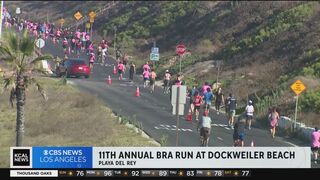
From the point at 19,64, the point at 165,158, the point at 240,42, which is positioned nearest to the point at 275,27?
the point at 240,42

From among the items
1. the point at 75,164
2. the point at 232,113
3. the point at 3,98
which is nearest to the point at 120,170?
the point at 75,164

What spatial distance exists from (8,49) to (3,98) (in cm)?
1801

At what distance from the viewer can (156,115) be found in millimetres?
38219

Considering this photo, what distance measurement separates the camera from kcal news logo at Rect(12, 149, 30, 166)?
1852 centimetres

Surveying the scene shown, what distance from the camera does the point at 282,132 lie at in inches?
1400

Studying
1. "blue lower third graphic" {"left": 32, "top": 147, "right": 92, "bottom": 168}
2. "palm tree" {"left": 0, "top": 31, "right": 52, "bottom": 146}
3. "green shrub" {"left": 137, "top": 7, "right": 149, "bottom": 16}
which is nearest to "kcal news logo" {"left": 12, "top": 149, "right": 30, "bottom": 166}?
"blue lower third graphic" {"left": 32, "top": 147, "right": 92, "bottom": 168}

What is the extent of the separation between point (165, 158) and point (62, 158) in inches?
106

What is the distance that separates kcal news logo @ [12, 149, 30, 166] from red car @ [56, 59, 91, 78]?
3420 cm

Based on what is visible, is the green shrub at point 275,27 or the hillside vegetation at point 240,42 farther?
the green shrub at point 275,27

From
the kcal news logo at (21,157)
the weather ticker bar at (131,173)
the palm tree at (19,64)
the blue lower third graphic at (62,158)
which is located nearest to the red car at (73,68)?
the palm tree at (19,64)

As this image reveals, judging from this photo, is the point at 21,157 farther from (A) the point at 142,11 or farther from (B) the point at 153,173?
(A) the point at 142,11

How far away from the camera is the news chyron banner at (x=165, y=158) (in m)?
18.3

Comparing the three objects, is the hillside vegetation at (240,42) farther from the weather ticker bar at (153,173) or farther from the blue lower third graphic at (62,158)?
the blue lower third graphic at (62,158)

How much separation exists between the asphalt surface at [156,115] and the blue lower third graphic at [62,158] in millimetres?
10830
